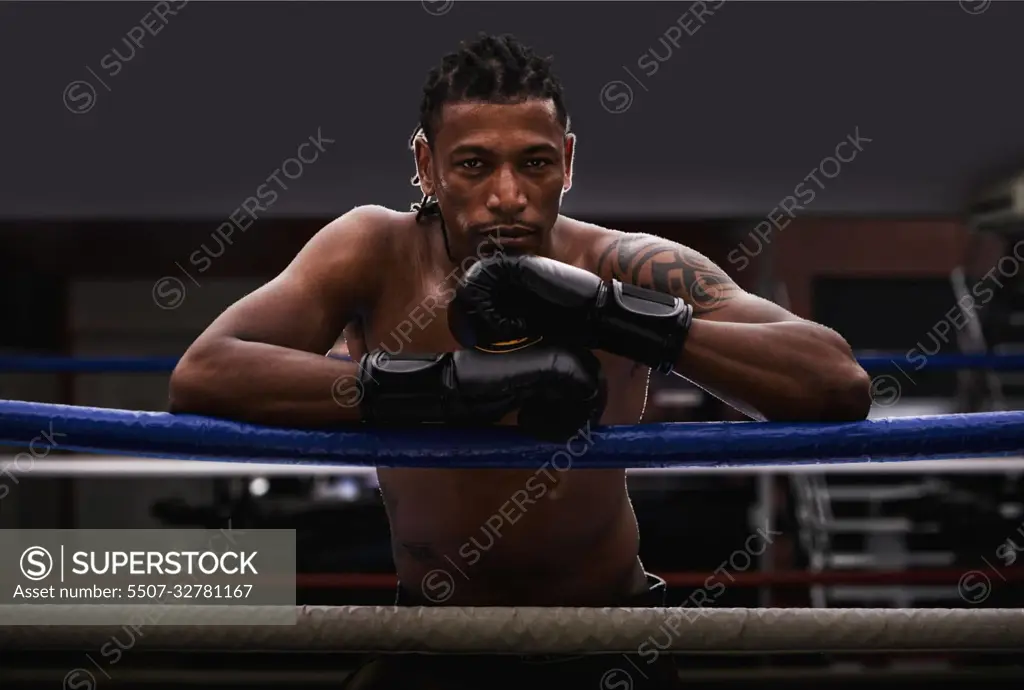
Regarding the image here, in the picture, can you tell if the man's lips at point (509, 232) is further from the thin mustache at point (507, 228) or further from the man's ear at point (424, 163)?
the man's ear at point (424, 163)

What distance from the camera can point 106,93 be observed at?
4695 mm

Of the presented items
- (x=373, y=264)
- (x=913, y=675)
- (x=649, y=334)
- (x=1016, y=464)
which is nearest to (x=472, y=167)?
(x=373, y=264)

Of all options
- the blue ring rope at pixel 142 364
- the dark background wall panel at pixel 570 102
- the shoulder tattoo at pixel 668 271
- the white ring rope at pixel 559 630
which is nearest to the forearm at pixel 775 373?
the shoulder tattoo at pixel 668 271

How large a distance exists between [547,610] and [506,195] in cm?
51

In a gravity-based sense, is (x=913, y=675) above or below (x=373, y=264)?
below

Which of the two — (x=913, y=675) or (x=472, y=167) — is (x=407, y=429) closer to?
(x=472, y=167)

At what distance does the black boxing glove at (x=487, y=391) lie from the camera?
95 centimetres

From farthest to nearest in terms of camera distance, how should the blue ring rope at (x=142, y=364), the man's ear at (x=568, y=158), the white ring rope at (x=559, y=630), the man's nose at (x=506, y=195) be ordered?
the blue ring rope at (x=142, y=364) < the man's ear at (x=568, y=158) < the man's nose at (x=506, y=195) < the white ring rope at (x=559, y=630)

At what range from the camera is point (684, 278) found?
4.06 feet

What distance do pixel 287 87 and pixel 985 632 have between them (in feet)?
14.5

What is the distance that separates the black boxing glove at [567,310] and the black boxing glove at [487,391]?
55 mm

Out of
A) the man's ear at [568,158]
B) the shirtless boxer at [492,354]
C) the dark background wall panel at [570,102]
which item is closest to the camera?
the shirtless boxer at [492,354]

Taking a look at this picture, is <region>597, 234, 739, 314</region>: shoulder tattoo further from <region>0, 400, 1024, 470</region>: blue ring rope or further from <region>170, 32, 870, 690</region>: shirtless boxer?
<region>0, 400, 1024, 470</region>: blue ring rope

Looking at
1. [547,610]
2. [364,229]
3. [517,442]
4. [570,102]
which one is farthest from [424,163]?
[570,102]
